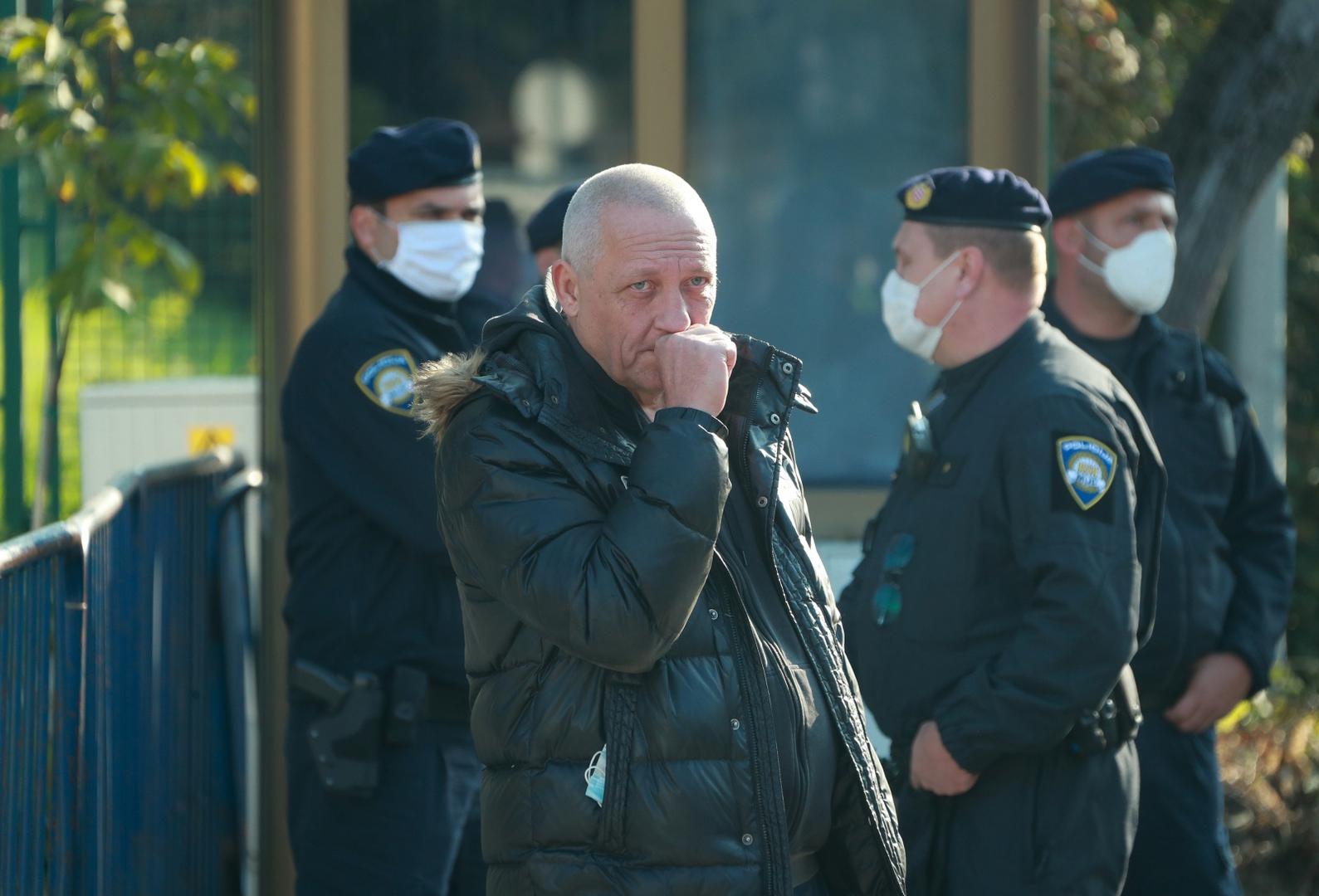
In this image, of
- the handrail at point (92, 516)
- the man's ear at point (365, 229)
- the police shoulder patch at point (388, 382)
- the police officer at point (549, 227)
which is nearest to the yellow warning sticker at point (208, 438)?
the handrail at point (92, 516)

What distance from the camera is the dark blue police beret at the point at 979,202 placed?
376 cm

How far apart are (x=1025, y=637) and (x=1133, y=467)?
17.8 inches

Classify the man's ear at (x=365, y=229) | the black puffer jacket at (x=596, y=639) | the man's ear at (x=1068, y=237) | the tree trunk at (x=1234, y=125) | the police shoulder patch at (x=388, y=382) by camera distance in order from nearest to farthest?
the black puffer jacket at (x=596, y=639), the police shoulder patch at (x=388, y=382), the man's ear at (x=365, y=229), the man's ear at (x=1068, y=237), the tree trunk at (x=1234, y=125)

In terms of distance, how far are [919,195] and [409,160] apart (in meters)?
1.28

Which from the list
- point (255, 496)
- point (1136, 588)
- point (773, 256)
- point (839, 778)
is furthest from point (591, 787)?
point (255, 496)

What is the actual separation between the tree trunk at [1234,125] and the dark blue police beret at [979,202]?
2265mm

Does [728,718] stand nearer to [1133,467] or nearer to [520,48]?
[1133,467]

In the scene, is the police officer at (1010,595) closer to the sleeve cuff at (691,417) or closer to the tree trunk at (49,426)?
the sleeve cuff at (691,417)

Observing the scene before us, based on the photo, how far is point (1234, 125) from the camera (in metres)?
5.82

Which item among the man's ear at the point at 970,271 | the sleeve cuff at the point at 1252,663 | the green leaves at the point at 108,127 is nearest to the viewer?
the man's ear at the point at 970,271

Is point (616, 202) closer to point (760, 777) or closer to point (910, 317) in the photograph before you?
point (760, 777)

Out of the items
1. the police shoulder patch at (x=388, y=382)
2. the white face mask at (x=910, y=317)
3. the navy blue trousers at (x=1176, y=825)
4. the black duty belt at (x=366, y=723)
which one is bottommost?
the navy blue trousers at (x=1176, y=825)

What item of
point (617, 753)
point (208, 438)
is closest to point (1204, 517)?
point (617, 753)

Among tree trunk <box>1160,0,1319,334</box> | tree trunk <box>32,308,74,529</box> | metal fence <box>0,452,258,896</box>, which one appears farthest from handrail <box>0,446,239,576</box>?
tree trunk <box>1160,0,1319,334</box>
